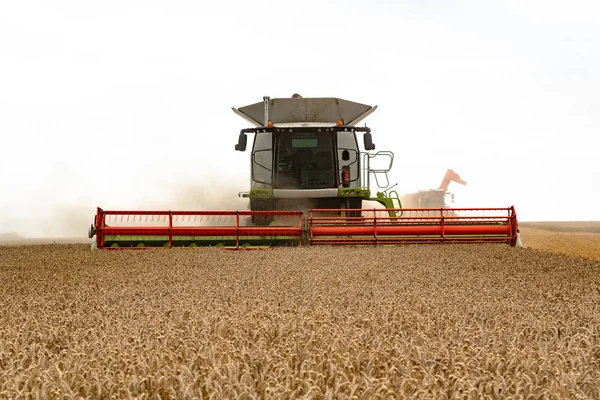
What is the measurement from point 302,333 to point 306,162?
945cm

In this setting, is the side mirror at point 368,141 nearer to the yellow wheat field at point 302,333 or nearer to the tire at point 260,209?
the tire at point 260,209

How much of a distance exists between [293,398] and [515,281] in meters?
5.39

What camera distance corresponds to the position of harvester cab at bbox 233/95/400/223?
42.9 feet

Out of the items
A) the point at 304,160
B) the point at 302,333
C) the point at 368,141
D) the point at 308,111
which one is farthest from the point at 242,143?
the point at 302,333

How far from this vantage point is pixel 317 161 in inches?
524

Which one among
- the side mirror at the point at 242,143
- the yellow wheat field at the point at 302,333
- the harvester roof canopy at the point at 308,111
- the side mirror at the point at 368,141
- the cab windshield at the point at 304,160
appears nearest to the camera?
the yellow wheat field at the point at 302,333

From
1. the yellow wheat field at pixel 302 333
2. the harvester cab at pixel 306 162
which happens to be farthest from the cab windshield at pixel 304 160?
the yellow wheat field at pixel 302 333

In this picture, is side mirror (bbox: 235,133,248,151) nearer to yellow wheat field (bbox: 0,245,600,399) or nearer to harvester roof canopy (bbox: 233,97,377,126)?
harvester roof canopy (bbox: 233,97,377,126)

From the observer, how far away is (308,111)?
13836 millimetres

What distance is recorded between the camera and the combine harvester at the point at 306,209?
41.7 ft

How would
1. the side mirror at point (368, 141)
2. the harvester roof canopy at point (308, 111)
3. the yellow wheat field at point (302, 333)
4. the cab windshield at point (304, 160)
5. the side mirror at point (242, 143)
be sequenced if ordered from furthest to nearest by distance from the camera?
1. the harvester roof canopy at point (308, 111)
2. the cab windshield at point (304, 160)
3. the side mirror at point (242, 143)
4. the side mirror at point (368, 141)
5. the yellow wheat field at point (302, 333)

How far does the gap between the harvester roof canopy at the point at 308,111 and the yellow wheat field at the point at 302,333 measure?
18.9ft

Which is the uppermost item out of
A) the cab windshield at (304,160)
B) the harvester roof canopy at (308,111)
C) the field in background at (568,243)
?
the harvester roof canopy at (308,111)

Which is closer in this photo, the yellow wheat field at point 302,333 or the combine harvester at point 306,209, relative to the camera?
the yellow wheat field at point 302,333
